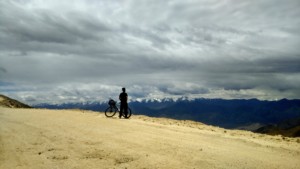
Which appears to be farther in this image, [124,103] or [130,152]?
[124,103]

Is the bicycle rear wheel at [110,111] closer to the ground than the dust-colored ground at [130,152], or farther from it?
farther from it

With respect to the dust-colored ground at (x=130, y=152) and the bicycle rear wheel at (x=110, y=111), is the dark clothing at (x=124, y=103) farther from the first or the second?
the dust-colored ground at (x=130, y=152)

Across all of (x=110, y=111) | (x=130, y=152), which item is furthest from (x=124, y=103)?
(x=130, y=152)

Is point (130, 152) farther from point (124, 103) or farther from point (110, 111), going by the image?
point (110, 111)

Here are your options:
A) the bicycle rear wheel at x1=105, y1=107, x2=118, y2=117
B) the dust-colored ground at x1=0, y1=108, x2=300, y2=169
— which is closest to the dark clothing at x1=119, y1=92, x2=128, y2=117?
the bicycle rear wheel at x1=105, y1=107, x2=118, y2=117

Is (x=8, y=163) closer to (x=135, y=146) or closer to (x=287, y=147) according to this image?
(x=135, y=146)

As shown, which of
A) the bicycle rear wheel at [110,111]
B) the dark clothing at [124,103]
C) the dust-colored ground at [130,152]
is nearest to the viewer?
the dust-colored ground at [130,152]

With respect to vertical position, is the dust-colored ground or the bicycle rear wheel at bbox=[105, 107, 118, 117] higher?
the bicycle rear wheel at bbox=[105, 107, 118, 117]

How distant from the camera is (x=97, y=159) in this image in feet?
48.4

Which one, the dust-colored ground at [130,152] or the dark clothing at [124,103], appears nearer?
the dust-colored ground at [130,152]

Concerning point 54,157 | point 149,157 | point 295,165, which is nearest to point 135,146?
point 149,157

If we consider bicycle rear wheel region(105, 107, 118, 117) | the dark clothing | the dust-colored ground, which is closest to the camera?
the dust-colored ground

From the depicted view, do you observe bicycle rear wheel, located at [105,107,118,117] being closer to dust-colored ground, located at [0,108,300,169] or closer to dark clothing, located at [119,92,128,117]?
dark clothing, located at [119,92,128,117]

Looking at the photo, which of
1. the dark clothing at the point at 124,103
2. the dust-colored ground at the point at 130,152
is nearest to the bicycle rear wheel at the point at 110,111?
the dark clothing at the point at 124,103
